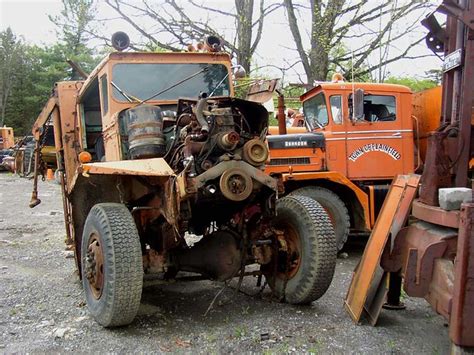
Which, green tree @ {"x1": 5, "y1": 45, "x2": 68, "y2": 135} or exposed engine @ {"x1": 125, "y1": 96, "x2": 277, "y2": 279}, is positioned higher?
green tree @ {"x1": 5, "y1": 45, "x2": 68, "y2": 135}

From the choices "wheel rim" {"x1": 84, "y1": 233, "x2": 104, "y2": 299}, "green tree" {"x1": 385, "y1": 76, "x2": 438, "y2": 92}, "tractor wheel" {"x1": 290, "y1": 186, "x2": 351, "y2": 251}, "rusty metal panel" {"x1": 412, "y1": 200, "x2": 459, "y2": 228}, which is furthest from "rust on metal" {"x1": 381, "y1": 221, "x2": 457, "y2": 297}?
"green tree" {"x1": 385, "y1": 76, "x2": 438, "y2": 92}

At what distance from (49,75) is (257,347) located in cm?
3871

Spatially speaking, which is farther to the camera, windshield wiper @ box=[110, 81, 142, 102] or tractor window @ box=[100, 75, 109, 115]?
tractor window @ box=[100, 75, 109, 115]

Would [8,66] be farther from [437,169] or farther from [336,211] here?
[437,169]

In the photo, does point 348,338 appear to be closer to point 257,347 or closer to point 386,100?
point 257,347

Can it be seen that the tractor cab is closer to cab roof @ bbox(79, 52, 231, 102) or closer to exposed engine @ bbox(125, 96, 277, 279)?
cab roof @ bbox(79, 52, 231, 102)

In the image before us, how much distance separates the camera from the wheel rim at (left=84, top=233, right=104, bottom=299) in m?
4.25

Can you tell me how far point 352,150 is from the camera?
7465 mm

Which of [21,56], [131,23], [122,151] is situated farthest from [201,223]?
[21,56]

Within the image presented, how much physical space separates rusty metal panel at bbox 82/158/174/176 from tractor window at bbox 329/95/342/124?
378 cm

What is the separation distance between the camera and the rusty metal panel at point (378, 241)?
13.4 feet

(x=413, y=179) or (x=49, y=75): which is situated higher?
(x=49, y=75)

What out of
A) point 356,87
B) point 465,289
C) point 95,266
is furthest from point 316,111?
point 465,289

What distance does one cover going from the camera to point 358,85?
754 cm
